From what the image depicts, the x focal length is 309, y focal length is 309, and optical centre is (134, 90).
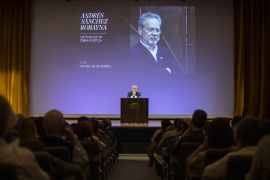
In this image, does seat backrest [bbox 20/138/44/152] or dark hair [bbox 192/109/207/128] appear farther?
dark hair [bbox 192/109/207/128]

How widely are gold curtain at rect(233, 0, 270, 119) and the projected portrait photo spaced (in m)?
1.42

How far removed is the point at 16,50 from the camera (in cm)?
963

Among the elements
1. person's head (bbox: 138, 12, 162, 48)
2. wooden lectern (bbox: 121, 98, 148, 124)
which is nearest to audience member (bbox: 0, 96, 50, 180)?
wooden lectern (bbox: 121, 98, 148, 124)

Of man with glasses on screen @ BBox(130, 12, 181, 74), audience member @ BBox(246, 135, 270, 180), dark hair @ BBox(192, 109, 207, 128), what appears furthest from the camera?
man with glasses on screen @ BBox(130, 12, 181, 74)

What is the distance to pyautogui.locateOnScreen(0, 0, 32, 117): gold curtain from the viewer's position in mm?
9570

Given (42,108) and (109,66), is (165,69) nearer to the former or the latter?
(109,66)

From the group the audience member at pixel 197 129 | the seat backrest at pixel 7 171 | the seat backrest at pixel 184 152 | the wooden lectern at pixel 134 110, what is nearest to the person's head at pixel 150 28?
the wooden lectern at pixel 134 110

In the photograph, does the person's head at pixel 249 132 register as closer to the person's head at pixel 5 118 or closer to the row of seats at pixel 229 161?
the row of seats at pixel 229 161

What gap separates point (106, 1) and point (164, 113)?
12.8 ft

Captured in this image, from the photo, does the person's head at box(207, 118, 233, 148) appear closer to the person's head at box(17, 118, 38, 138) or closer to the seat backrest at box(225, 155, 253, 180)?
the seat backrest at box(225, 155, 253, 180)

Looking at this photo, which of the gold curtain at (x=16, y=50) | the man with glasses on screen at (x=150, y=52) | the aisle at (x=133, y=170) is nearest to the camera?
the aisle at (x=133, y=170)

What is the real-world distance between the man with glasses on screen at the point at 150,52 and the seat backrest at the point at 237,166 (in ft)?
25.1

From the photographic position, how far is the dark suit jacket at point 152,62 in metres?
9.33

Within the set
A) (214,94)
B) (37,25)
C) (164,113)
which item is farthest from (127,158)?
(37,25)
